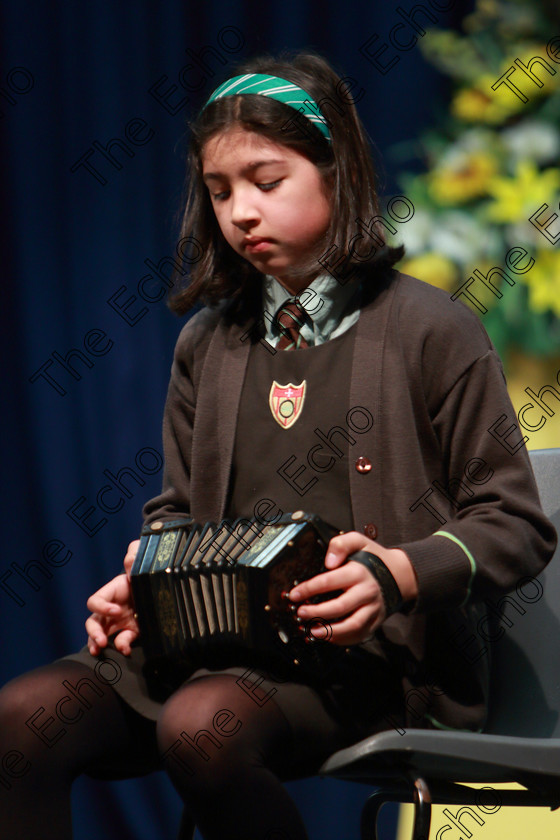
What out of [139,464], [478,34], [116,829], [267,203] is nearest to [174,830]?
[116,829]

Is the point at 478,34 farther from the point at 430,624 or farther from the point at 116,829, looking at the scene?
the point at 116,829

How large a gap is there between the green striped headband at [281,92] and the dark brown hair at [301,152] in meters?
0.01

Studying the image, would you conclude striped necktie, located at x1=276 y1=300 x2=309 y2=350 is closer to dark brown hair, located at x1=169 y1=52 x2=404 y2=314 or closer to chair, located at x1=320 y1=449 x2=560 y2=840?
dark brown hair, located at x1=169 y1=52 x2=404 y2=314

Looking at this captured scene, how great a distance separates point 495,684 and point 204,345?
60cm

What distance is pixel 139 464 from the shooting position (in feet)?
7.15

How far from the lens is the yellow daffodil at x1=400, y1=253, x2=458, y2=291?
208 centimetres

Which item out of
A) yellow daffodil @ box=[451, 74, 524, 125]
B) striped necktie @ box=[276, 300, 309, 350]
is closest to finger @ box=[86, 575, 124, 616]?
striped necktie @ box=[276, 300, 309, 350]

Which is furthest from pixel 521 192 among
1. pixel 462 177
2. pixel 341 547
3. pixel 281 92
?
pixel 341 547

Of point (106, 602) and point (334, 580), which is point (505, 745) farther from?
point (106, 602)

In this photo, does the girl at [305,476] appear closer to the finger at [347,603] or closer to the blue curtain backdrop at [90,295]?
the finger at [347,603]

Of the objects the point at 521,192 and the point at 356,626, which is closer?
the point at 356,626

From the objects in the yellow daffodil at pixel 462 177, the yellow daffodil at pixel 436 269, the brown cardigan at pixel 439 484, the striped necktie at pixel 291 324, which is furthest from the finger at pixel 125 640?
the yellow daffodil at pixel 462 177

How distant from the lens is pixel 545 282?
2.01m

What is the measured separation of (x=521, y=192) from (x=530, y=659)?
42.8 inches
